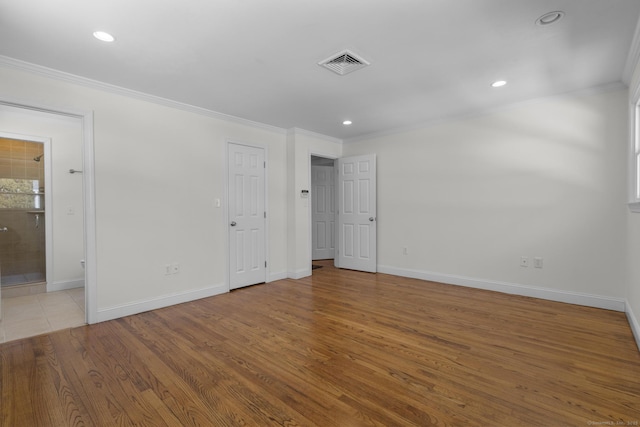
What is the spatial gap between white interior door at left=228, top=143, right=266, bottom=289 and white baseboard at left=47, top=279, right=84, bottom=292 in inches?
97.6

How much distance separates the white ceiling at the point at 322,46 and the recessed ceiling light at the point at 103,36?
0.05 metres

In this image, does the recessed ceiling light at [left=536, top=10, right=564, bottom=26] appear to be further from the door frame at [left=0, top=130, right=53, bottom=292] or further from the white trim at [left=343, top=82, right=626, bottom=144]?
the door frame at [left=0, top=130, right=53, bottom=292]

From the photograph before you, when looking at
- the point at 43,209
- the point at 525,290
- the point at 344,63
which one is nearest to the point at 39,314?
the point at 43,209

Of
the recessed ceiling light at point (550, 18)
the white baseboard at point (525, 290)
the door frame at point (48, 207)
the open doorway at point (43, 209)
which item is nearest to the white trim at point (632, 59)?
the recessed ceiling light at point (550, 18)

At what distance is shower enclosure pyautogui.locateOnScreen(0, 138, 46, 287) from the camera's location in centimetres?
422

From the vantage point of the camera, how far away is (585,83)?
3.27m

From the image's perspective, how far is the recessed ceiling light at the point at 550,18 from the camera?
207 centimetres

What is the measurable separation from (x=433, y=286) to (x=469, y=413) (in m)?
2.86

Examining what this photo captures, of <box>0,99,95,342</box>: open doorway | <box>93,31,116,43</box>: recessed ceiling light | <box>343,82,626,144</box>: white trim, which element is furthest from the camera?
<box>0,99,95,342</box>: open doorway

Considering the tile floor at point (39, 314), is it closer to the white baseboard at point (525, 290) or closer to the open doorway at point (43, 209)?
the open doorway at point (43, 209)

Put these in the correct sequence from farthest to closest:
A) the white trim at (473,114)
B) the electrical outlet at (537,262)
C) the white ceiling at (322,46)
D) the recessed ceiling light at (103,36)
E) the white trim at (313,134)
A: the white trim at (313,134) < the electrical outlet at (537,262) < the white trim at (473,114) < the recessed ceiling light at (103,36) < the white ceiling at (322,46)

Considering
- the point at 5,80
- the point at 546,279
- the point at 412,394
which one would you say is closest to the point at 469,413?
the point at 412,394

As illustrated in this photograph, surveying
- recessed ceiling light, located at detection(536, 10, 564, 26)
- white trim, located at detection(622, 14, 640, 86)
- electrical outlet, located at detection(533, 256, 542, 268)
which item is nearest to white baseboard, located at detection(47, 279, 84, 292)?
recessed ceiling light, located at detection(536, 10, 564, 26)

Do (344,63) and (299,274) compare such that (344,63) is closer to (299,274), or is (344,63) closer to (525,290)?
(299,274)
